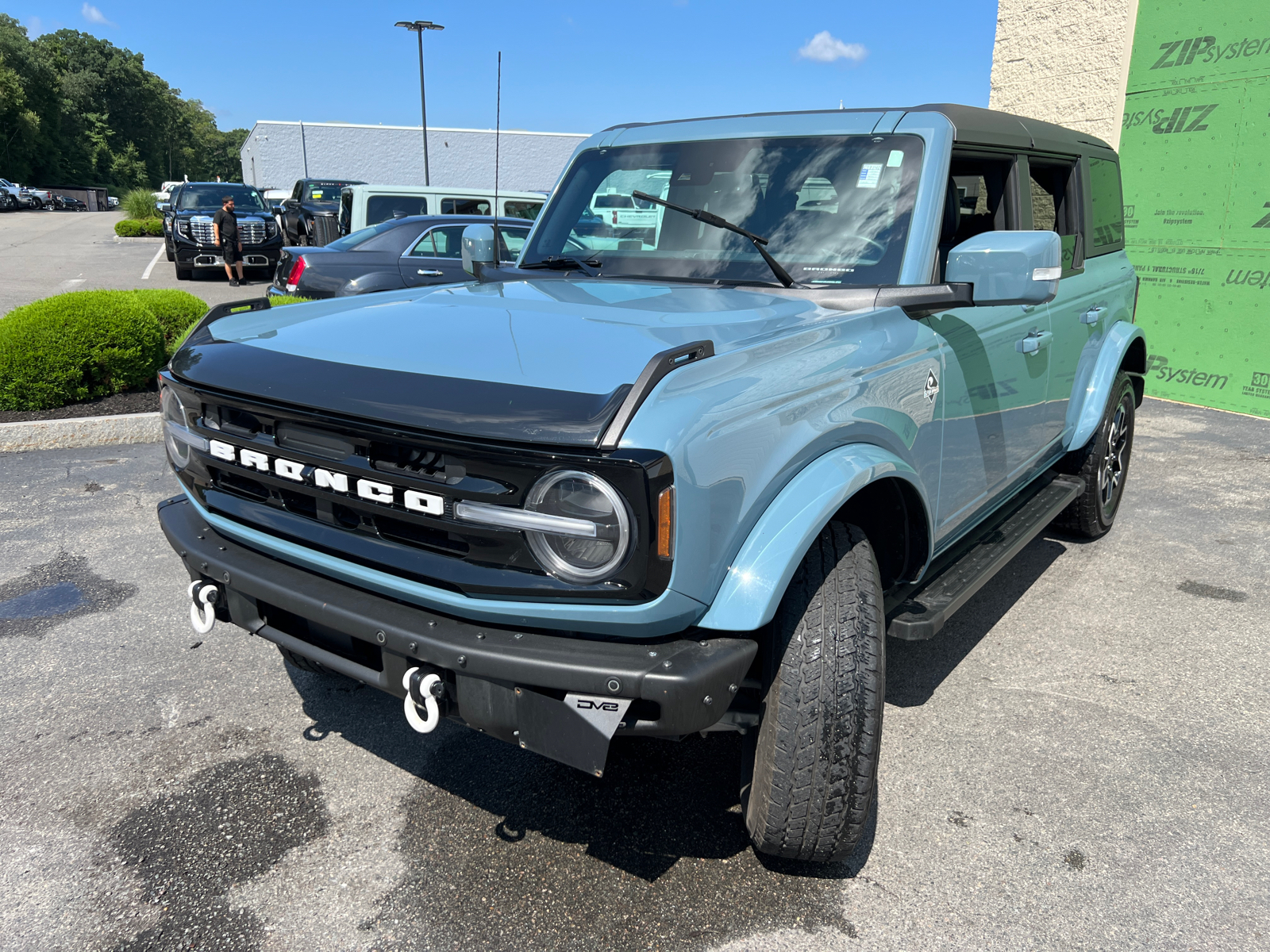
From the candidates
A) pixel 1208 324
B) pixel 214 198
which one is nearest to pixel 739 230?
pixel 1208 324

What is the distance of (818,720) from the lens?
2100 millimetres

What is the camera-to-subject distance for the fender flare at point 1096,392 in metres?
4.18

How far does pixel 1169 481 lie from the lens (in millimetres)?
6367

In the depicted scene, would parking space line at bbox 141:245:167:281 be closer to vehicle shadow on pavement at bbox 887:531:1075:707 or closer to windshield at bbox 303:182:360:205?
windshield at bbox 303:182:360:205

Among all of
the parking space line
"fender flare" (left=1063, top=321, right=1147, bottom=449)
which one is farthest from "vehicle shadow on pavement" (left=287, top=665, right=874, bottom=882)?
the parking space line

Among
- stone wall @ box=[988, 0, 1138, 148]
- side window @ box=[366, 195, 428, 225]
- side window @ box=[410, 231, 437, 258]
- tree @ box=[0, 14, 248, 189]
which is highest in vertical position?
tree @ box=[0, 14, 248, 189]

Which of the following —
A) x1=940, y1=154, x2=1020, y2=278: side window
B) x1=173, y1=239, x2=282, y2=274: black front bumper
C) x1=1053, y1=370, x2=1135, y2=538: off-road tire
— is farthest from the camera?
x1=173, y1=239, x2=282, y2=274: black front bumper

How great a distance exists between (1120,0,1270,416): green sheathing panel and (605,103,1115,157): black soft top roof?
5763 mm

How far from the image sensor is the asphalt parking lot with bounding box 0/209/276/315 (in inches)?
617

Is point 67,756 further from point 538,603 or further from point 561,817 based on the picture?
point 538,603

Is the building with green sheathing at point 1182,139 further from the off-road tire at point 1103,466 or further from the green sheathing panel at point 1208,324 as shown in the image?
the off-road tire at point 1103,466

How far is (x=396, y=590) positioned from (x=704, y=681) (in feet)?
2.45

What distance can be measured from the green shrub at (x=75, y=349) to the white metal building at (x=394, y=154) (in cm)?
4014

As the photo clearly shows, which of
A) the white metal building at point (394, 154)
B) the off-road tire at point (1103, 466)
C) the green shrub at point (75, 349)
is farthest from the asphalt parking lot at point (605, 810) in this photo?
the white metal building at point (394, 154)
